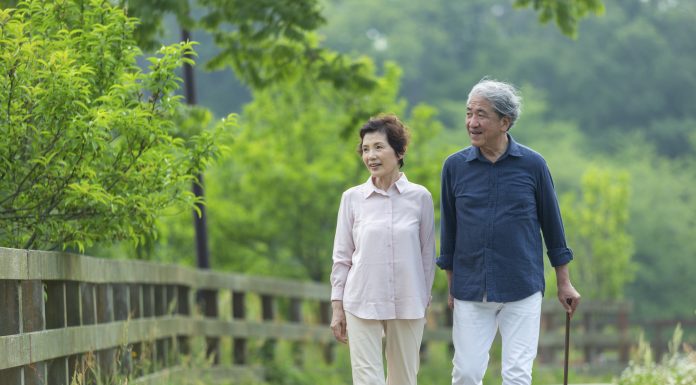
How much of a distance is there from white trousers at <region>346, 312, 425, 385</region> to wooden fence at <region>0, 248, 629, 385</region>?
→ 1.38m

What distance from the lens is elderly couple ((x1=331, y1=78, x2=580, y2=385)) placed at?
605 centimetres

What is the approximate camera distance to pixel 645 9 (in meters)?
74.1

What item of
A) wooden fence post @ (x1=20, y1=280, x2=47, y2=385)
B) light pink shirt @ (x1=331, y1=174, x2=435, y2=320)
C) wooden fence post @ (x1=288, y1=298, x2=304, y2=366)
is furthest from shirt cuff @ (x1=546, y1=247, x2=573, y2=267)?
wooden fence post @ (x1=288, y1=298, x2=304, y2=366)

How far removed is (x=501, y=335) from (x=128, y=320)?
8.21 feet

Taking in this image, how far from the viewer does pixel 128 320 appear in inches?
297

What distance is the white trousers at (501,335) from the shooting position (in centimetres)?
601

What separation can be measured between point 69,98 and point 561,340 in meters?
14.6

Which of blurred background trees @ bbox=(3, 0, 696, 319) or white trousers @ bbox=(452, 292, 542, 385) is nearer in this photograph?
white trousers @ bbox=(452, 292, 542, 385)

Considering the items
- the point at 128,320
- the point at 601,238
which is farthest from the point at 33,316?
the point at 601,238

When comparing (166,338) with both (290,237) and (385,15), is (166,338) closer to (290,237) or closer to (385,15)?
(290,237)

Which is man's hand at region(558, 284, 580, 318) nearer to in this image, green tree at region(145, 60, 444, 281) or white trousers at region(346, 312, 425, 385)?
white trousers at region(346, 312, 425, 385)

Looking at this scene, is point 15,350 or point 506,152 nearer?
point 15,350

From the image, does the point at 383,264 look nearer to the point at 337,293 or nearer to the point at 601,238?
the point at 337,293

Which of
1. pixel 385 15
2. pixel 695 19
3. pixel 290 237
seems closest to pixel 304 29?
pixel 290 237
